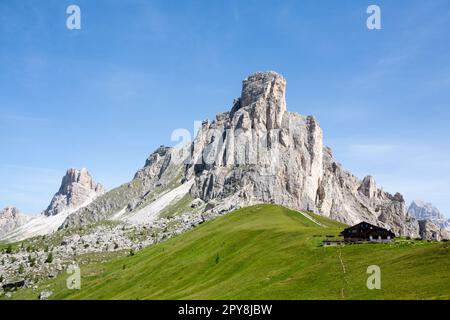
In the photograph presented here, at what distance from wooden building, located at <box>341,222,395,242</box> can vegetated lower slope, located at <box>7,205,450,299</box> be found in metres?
6.24

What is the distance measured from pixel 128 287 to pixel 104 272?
6215cm

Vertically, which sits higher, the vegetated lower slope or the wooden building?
the wooden building

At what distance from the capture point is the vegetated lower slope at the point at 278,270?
203ft

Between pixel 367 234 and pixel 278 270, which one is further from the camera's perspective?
pixel 367 234

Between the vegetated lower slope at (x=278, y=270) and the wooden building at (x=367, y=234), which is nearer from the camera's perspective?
the vegetated lower slope at (x=278, y=270)

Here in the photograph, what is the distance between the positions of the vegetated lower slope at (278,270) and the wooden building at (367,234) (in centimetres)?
624

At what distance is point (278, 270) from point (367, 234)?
27.9 m

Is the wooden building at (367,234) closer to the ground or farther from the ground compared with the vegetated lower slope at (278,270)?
farther from the ground

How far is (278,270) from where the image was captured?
275 ft

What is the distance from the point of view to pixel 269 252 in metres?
102

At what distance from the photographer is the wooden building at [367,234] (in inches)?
3797

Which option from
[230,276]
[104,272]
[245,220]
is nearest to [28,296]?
[104,272]

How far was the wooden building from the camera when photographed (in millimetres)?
96438
